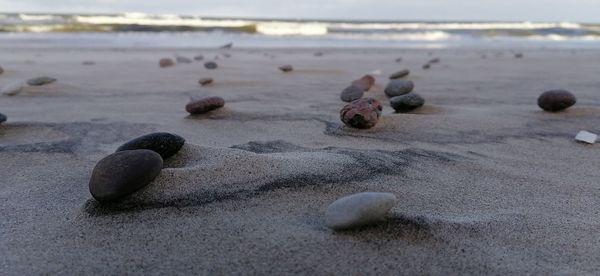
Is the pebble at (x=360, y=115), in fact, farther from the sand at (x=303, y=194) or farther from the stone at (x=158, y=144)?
the stone at (x=158, y=144)

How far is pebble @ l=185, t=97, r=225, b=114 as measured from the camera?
7.59ft

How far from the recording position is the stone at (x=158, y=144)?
140 cm

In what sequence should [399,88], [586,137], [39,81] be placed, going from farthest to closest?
[39,81]
[399,88]
[586,137]

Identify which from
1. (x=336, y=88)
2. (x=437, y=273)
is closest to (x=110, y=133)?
(x=437, y=273)

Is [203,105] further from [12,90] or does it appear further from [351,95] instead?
[12,90]

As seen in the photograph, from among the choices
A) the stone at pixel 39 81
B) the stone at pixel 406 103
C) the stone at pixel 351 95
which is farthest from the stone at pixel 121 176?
the stone at pixel 39 81

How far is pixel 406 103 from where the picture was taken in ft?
7.77

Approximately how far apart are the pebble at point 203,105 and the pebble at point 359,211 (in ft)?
4.50

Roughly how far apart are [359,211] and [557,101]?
175 cm

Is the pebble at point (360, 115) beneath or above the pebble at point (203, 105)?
above

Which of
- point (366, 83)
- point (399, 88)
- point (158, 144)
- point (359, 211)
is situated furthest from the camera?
point (366, 83)

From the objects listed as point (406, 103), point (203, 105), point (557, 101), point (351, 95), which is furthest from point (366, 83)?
point (203, 105)

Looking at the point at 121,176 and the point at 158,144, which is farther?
the point at 158,144

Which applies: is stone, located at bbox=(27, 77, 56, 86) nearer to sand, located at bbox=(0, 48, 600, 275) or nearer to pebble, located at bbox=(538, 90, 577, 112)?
sand, located at bbox=(0, 48, 600, 275)
